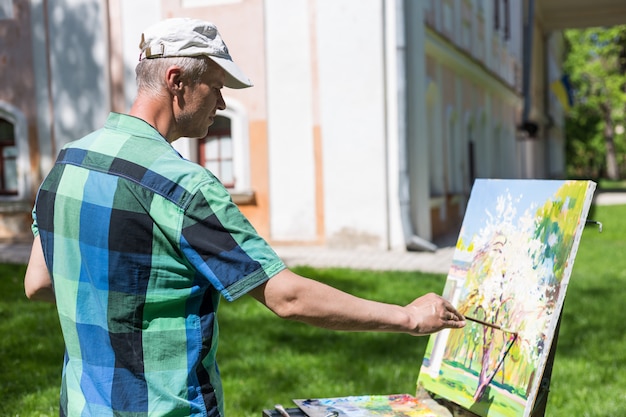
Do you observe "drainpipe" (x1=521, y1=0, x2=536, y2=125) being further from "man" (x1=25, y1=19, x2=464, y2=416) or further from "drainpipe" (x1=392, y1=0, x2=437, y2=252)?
"man" (x1=25, y1=19, x2=464, y2=416)

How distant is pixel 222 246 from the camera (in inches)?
74.3

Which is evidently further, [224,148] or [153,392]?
[224,148]

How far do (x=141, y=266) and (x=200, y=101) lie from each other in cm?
45

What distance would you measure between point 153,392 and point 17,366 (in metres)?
4.18

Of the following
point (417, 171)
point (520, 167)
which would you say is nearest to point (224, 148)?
point (417, 171)

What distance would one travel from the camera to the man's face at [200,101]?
6.84 ft

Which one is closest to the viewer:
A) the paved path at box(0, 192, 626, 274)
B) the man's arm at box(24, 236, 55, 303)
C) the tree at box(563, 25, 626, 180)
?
the man's arm at box(24, 236, 55, 303)

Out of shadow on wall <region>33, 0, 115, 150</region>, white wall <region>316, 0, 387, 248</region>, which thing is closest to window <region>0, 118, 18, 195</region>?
shadow on wall <region>33, 0, 115, 150</region>

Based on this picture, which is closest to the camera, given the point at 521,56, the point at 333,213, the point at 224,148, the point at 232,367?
the point at 232,367

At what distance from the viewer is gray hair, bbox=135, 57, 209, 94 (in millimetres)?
2031

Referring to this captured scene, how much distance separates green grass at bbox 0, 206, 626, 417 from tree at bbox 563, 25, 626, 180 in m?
37.5

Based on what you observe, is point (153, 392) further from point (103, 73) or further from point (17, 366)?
point (103, 73)

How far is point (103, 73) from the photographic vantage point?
13.8 meters

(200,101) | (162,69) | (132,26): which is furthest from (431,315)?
(132,26)
